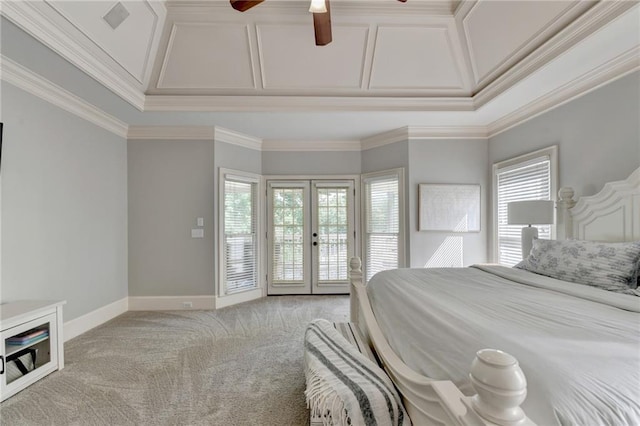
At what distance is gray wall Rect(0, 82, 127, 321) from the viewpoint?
2426 mm

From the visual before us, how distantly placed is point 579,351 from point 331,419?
88 centimetres

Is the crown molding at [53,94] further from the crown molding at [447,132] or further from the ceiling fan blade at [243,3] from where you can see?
the crown molding at [447,132]

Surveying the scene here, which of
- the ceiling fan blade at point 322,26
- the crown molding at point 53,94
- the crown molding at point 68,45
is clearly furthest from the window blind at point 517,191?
the crown molding at point 53,94

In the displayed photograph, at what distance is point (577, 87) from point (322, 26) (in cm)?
246

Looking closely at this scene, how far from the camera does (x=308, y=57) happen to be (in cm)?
301

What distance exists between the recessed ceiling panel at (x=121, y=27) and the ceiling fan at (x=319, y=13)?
122cm

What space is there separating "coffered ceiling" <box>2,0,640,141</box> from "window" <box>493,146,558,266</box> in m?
0.66

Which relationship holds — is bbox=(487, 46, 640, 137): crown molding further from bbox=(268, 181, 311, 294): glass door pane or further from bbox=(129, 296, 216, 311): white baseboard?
bbox=(129, 296, 216, 311): white baseboard

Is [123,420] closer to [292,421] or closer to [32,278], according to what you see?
[292,421]

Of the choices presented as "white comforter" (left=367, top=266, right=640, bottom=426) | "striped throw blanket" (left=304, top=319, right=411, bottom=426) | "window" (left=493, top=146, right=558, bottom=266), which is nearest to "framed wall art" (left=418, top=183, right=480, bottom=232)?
"window" (left=493, top=146, right=558, bottom=266)

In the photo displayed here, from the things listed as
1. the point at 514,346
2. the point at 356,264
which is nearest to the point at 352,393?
the point at 514,346

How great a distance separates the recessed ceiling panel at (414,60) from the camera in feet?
9.55

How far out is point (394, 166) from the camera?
13.7ft

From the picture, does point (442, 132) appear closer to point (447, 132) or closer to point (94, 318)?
point (447, 132)
